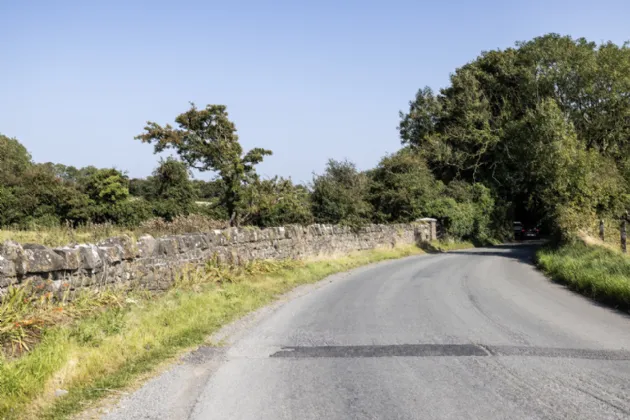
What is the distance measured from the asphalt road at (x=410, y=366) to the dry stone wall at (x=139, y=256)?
2474 mm

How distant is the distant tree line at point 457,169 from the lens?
84.8 ft

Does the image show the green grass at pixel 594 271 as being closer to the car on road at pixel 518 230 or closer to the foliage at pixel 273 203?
the foliage at pixel 273 203

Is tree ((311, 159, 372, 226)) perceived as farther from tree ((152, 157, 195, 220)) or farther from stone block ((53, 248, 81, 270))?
stone block ((53, 248, 81, 270))

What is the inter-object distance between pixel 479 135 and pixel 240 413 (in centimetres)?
4342

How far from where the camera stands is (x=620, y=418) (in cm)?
470

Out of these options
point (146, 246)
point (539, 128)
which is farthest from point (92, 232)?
point (539, 128)

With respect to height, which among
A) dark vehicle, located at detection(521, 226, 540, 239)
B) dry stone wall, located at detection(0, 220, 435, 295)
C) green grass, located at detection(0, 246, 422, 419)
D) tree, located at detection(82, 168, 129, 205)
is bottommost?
green grass, located at detection(0, 246, 422, 419)

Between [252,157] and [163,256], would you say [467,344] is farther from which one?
[252,157]

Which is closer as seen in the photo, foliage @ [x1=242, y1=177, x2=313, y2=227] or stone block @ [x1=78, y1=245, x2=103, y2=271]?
stone block @ [x1=78, y1=245, x2=103, y2=271]

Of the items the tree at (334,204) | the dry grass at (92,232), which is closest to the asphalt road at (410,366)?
the dry grass at (92,232)

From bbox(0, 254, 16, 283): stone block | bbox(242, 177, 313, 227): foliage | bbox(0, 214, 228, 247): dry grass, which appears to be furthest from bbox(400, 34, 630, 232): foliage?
bbox(0, 254, 16, 283): stone block

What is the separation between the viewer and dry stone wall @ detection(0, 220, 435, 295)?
24.3ft

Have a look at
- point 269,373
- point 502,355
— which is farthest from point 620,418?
point 269,373

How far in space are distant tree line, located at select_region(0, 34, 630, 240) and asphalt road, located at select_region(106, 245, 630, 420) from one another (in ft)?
47.6
